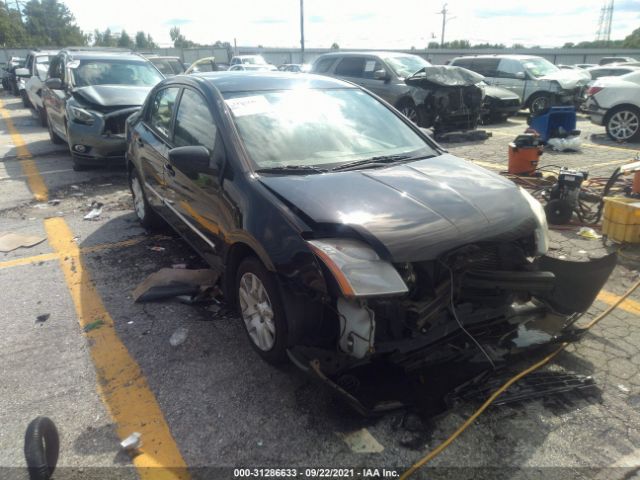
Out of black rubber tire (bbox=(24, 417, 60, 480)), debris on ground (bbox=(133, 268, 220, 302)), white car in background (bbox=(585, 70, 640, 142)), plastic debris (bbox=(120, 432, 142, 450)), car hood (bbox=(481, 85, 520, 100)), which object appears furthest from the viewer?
car hood (bbox=(481, 85, 520, 100))

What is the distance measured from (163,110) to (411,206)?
2.98 meters

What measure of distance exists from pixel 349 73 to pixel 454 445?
36.9 feet

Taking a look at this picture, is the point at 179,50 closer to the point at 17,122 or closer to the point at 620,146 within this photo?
the point at 17,122

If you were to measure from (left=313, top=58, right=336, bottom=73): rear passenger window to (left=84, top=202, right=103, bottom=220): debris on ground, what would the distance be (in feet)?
26.2

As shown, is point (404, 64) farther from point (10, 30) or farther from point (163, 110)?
point (10, 30)

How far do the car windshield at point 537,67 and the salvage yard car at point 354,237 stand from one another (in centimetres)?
1268

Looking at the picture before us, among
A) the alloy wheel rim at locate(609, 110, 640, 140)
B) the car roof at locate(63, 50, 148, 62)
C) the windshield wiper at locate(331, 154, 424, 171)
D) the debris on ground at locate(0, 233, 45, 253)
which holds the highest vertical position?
the car roof at locate(63, 50, 148, 62)

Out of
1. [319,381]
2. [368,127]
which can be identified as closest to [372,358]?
[319,381]

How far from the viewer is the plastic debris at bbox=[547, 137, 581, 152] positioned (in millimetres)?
9180

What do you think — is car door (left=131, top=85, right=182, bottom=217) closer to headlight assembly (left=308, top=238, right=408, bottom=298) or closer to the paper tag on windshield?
the paper tag on windshield

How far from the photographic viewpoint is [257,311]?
2.91 meters

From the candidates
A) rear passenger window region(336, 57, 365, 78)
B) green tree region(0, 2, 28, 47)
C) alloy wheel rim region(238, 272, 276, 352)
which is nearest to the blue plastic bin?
rear passenger window region(336, 57, 365, 78)

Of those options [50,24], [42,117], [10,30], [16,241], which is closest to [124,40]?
[50,24]

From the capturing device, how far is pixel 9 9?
61.2m
